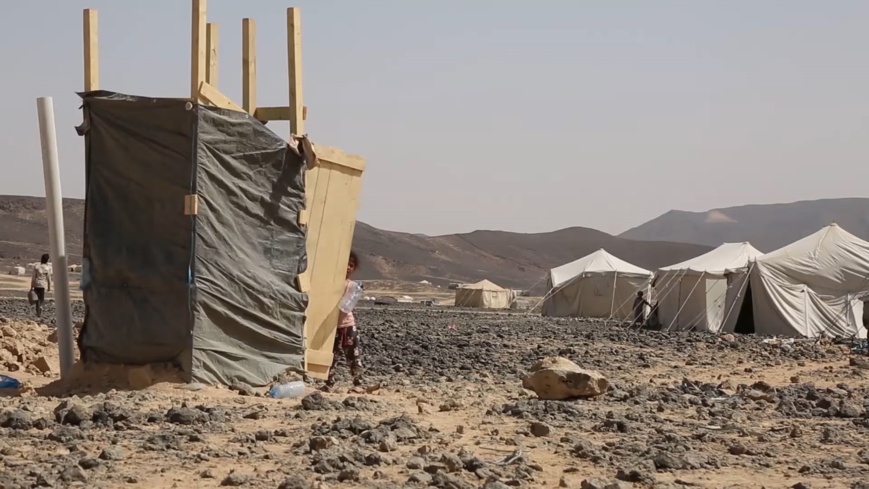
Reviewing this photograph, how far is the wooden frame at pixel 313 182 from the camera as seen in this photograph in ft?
34.5

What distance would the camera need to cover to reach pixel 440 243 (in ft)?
427

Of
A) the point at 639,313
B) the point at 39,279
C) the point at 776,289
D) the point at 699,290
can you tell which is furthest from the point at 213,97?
the point at 639,313

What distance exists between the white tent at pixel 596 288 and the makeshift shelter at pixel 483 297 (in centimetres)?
994

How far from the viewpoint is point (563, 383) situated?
10312 mm

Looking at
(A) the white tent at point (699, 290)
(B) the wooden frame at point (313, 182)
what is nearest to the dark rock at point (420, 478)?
(B) the wooden frame at point (313, 182)

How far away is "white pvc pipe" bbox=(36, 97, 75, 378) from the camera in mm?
10469

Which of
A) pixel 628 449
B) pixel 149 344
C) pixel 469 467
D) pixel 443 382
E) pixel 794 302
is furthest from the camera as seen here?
pixel 794 302

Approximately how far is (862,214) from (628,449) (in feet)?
547

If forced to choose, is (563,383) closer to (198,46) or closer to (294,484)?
(198,46)

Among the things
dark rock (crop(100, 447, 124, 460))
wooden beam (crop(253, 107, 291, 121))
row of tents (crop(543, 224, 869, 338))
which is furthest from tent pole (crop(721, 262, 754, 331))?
dark rock (crop(100, 447, 124, 460))

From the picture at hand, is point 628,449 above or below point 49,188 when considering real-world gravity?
below

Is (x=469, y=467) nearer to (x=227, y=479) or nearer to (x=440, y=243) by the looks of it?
(x=227, y=479)

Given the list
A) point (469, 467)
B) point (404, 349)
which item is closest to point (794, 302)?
point (404, 349)

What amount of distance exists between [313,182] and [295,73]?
104 cm
